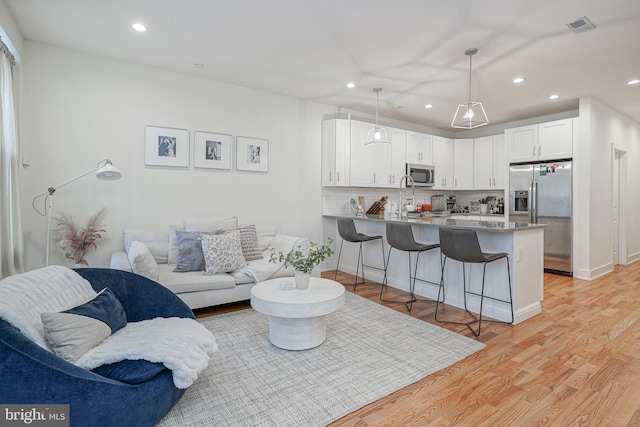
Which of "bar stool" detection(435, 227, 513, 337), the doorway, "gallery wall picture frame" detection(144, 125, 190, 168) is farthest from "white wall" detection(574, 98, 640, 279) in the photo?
"gallery wall picture frame" detection(144, 125, 190, 168)

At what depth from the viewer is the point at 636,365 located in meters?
2.36

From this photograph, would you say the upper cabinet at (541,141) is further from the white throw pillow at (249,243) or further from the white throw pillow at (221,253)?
the white throw pillow at (221,253)

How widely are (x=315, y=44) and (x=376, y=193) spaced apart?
3.28m

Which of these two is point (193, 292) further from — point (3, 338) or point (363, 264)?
point (363, 264)

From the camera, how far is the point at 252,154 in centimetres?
457

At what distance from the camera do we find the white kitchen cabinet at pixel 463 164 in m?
6.62

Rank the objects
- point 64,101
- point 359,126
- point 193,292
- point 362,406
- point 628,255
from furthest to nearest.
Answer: point 628,255
point 359,126
point 64,101
point 193,292
point 362,406

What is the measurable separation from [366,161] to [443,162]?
6.83 feet

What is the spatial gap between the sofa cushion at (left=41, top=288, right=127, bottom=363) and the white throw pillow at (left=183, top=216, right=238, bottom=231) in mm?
1791

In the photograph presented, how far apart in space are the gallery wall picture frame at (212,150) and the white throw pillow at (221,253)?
1.15 m

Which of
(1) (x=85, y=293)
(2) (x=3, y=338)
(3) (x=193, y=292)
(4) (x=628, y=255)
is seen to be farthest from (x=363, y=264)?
(4) (x=628, y=255)

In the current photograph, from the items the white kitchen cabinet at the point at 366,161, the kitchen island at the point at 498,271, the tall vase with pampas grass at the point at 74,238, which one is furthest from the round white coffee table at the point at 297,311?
the white kitchen cabinet at the point at 366,161

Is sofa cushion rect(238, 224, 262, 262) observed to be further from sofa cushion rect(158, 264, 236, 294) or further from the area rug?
the area rug

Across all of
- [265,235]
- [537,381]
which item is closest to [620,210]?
[537,381]
